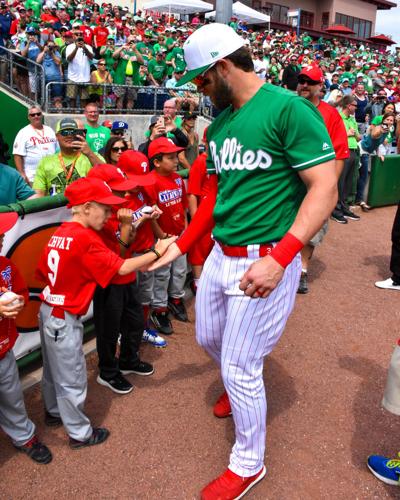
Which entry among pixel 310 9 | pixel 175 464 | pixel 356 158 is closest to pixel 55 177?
pixel 175 464

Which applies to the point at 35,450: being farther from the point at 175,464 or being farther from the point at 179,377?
the point at 179,377

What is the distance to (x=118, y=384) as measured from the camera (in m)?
3.43

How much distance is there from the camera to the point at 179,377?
3.62 metres

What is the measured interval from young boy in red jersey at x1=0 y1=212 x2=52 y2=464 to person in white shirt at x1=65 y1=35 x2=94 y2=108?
852 centimetres

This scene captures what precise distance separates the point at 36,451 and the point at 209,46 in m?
2.34

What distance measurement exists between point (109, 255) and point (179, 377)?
1356 millimetres

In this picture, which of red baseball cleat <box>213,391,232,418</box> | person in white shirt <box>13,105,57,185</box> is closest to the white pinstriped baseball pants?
red baseball cleat <box>213,391,232,418</box>

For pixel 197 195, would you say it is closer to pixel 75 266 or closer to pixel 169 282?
pixel 169 282

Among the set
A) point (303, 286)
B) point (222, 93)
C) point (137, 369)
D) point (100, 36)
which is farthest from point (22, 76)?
point (222, 93)

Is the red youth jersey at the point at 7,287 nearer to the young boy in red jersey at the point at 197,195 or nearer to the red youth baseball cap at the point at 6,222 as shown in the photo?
the red youth baseball cap at the point at 6,222

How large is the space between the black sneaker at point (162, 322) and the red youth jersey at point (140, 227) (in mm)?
819

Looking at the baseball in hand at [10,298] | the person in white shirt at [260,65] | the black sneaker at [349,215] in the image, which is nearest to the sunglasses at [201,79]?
the baseball in hand at [10,298]

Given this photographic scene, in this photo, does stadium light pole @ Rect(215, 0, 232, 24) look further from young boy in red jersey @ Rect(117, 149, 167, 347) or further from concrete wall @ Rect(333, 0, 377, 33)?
concrete wall @ Rect(333, 0, 377, 33)

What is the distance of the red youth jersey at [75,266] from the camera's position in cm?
266
